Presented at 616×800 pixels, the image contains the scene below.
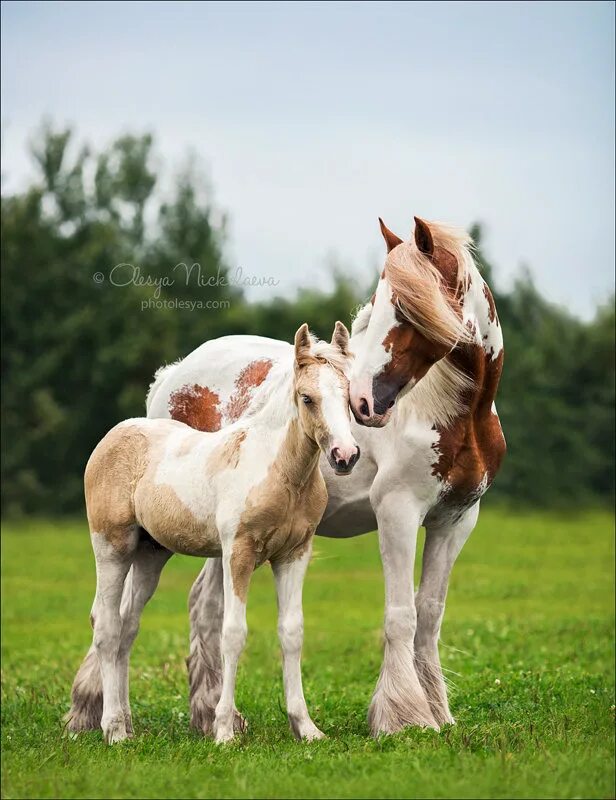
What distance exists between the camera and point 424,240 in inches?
265

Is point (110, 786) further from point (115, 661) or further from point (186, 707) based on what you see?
point (186, 707)

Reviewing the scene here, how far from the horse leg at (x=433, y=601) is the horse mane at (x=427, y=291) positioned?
1.40 meters

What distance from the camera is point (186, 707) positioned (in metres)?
9.20

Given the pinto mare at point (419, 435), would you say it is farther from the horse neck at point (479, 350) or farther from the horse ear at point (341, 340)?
the horse ear at point (341, 340)

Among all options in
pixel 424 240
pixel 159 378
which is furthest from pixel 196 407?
pixel 424 240

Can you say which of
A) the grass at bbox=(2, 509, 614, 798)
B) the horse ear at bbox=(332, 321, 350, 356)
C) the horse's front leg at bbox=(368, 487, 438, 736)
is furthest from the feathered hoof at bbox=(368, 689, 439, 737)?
the horse ear at bbox=(332, 321, 350, 356)

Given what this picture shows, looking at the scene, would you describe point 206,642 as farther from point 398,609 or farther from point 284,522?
point 284,522

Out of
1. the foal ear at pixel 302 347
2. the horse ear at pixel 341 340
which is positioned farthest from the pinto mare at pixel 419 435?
the foal ear at pixel 302 347

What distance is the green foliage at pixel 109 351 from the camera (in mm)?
31203

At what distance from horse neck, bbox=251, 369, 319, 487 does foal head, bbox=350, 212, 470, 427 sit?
1.10 ft

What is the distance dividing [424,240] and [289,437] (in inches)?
55.2

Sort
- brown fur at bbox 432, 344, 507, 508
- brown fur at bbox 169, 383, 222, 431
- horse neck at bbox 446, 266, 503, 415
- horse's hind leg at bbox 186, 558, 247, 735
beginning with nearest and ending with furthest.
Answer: horse neck at bbox 446, 266, 503, 415, brown fur at bbox 432, 344, 507, 508, horse's hind leg at bbox 186, 558, 247, 735, brown fur at bbox 169, 383, 222, 431

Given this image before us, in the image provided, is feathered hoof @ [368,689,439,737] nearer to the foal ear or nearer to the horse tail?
the foal ear

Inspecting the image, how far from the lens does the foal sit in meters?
6.33
